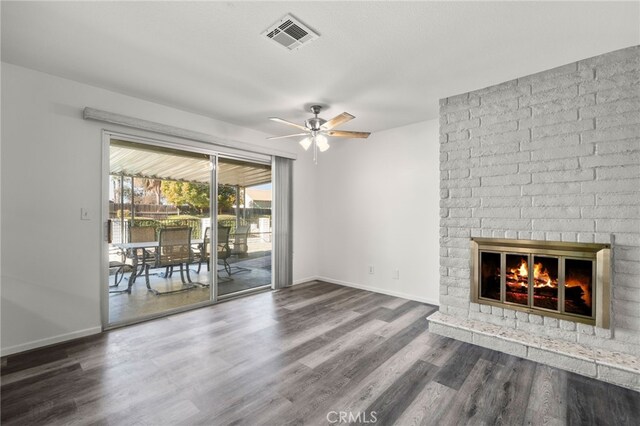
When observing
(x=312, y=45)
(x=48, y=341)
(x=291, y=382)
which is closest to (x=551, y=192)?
(x=312, y=45)

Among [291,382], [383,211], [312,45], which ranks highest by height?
[312,45]

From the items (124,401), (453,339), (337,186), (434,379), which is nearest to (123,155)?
(124,401)

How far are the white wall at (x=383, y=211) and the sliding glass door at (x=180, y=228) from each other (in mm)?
1186

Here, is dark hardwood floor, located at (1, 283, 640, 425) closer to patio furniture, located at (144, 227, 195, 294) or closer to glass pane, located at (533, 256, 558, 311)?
glass pane, located at (533, 256, 558, 311)

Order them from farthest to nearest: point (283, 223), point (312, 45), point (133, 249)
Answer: point (283, 223)
point (133, 249)
point (312, 45)

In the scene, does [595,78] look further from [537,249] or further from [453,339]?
[453,339]

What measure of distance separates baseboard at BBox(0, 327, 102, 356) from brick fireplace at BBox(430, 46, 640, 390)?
3.57 m

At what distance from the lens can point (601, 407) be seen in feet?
6.11

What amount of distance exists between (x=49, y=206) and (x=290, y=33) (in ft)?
9.12

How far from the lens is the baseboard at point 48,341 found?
99.3 inches

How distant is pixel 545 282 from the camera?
8.63 ft

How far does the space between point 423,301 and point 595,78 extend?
3033 mm

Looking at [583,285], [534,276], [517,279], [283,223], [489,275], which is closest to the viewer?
[583,285]

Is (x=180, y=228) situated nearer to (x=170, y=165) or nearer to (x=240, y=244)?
(x=170, y=165)
